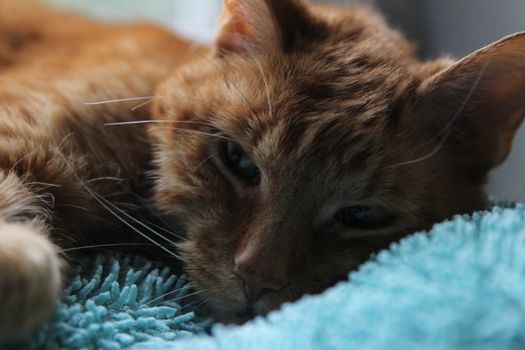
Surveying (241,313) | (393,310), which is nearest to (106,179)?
(241,313)

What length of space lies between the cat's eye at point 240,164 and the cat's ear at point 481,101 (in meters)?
0.36

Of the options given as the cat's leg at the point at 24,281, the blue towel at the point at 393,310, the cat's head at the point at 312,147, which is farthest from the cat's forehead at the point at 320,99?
the cat's leg at the point at 24,281

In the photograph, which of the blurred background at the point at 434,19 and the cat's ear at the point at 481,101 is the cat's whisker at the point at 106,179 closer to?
the cat's ear at the point at 481,101

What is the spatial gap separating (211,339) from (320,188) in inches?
14.1

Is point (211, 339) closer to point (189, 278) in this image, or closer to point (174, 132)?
point (189, 278)

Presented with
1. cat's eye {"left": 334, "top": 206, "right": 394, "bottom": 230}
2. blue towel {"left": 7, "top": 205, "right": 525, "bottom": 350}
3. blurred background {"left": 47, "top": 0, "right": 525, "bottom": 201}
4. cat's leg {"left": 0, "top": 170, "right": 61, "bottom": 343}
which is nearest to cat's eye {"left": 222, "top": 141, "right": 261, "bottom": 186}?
cat's eye {"left": 334, "top": 206, "right": 394, "bottom": 230}

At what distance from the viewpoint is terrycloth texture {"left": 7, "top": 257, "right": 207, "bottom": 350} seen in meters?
0.95

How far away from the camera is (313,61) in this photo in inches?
48.9

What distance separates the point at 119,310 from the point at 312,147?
432mm

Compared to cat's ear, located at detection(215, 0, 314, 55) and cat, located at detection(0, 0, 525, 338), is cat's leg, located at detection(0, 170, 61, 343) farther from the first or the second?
cat's ear, located at detection(215, 0, 314, 55)

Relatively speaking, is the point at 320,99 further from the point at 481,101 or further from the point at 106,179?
the point at 106,179

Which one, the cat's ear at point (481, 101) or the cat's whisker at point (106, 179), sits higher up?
the cat's ear at point (481, 101)

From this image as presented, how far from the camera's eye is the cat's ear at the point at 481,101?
1166 mm

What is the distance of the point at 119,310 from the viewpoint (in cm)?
107
